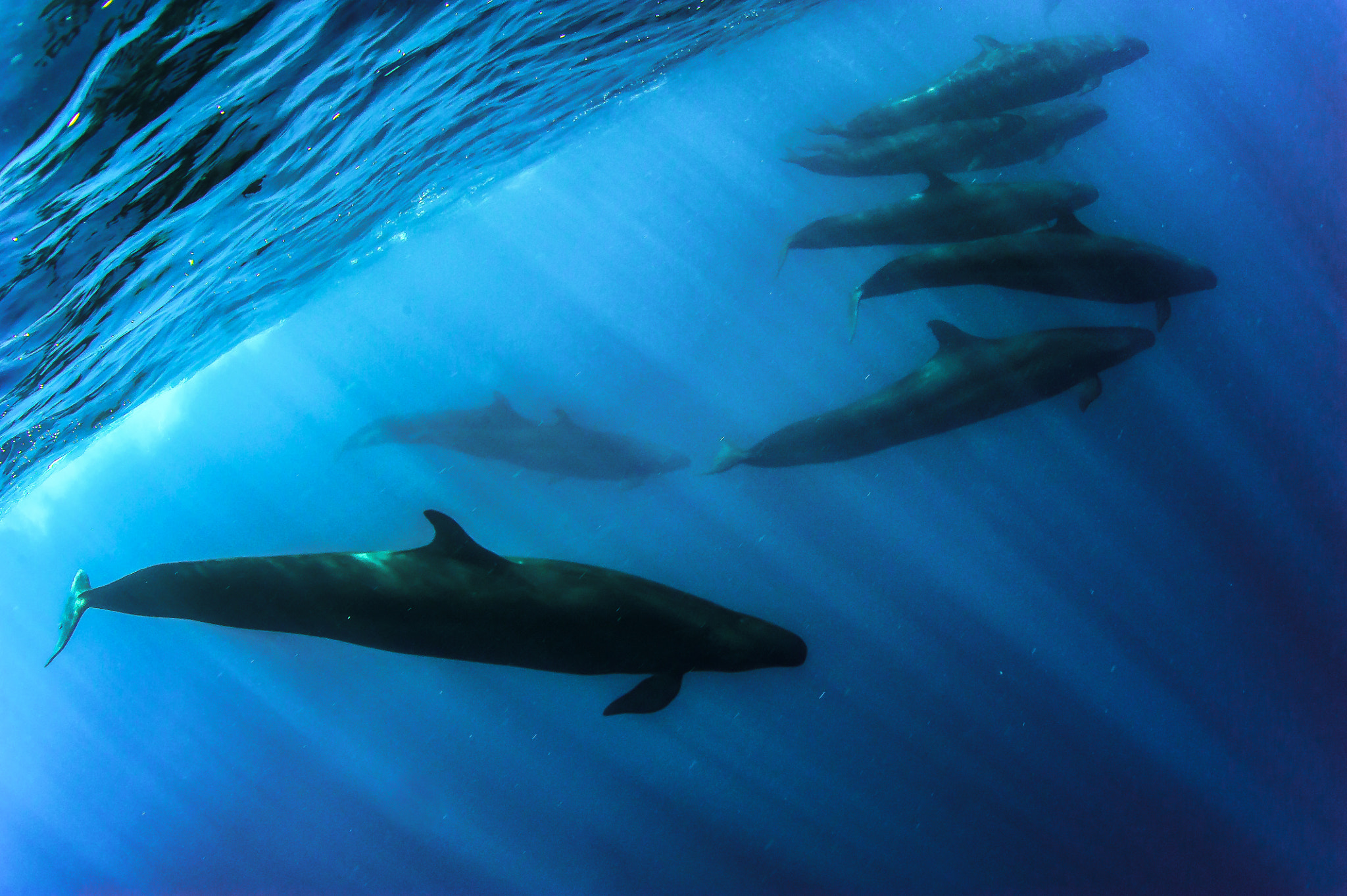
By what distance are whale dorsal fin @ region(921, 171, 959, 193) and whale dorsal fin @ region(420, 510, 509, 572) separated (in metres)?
6.65

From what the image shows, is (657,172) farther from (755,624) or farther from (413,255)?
(755,624)

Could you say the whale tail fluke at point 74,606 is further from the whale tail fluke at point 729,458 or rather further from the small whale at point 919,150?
the small whale at point 919,150

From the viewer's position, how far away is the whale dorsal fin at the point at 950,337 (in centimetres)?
838

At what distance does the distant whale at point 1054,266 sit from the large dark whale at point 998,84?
2.48 m

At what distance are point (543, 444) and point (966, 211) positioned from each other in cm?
789

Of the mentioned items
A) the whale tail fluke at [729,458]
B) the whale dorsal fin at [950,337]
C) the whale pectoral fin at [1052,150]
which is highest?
the whale pectoral fin at [1052,150]

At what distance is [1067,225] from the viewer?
26.8 feet

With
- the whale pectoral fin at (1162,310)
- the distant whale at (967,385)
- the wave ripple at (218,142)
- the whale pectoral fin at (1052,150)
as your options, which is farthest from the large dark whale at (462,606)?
the whale pectoral fin at (1052,150)

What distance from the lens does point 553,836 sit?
3856cm

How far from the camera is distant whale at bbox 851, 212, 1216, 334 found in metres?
8.10

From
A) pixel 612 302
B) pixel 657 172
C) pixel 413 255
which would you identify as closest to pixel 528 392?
pixel 413 255

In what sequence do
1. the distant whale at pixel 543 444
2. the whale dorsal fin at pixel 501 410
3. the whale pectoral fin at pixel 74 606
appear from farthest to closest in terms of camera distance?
the whale dorsal fin at pixel 501 410, the distant whale at pixel 543 444, the whale pectoral fin at pixel 74 606

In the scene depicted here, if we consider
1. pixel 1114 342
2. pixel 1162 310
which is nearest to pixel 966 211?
pixel 1114 342

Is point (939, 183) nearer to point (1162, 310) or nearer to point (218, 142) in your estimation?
point (1162, 310)
